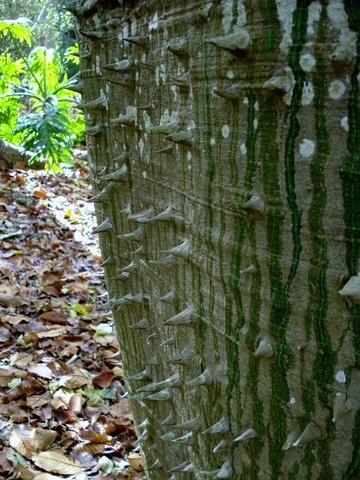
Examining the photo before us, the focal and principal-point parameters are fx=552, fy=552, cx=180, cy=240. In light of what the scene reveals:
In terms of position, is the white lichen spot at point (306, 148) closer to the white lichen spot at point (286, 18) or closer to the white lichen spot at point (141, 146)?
the white lichen spot at point (286, 18)

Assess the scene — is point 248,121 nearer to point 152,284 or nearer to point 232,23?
point 232,23

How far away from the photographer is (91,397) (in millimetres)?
2131

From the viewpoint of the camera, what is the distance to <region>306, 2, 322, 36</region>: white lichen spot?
0.55 meters

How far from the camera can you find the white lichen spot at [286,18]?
563 mm

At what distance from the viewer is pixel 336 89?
0.56 m

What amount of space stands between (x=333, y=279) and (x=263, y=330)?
0.13 metres

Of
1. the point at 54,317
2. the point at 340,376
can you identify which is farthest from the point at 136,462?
the point at 340,376

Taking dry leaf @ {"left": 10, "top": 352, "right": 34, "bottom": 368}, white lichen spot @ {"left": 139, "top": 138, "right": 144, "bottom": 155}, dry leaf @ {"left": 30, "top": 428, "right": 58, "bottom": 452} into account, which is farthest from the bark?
white lichen spot @ {"left": 139, "top": 138, "right": 144, "bottom": 155}

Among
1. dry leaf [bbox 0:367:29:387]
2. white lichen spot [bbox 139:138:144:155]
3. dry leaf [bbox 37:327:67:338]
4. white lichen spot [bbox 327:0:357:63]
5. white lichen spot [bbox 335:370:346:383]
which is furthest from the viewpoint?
dry leaf [bbox 37:327:67:338]

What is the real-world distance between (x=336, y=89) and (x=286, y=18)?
0.09 metres

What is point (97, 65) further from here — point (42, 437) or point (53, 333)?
point (53, 333)

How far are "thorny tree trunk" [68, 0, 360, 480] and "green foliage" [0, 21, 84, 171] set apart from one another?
399 cm

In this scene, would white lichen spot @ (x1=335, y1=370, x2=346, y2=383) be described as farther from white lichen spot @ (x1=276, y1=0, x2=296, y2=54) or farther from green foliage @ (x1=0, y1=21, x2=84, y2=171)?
green foliage @ (x1=0, y1=21, x2=84, y2=171)

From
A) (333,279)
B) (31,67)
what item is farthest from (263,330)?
(31,67)
